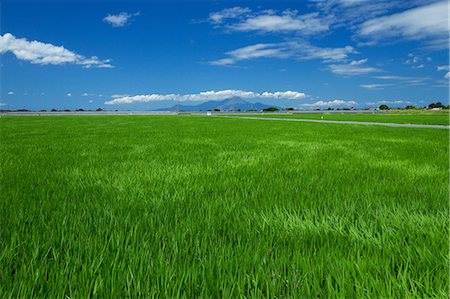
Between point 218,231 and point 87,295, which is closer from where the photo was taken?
point 87,295

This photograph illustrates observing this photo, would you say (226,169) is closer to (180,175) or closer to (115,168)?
(180,175)

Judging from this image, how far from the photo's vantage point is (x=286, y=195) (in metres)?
3.70

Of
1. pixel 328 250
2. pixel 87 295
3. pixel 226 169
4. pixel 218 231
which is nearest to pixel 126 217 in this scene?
pixel 218 231

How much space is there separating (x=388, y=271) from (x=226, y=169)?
12.9 ft

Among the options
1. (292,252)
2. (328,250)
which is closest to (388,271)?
(328,250)

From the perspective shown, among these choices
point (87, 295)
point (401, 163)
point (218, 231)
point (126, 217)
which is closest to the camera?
point (87, 295)

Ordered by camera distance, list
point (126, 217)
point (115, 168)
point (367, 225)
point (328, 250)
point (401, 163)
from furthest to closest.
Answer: point (401, 163), point (115, 168), point (126, 217), point (367, 225), point (328, 250)

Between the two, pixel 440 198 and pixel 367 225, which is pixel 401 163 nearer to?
pixel 440 198

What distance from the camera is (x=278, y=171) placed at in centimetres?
537

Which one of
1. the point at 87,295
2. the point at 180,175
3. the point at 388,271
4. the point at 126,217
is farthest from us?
the point at 180,175

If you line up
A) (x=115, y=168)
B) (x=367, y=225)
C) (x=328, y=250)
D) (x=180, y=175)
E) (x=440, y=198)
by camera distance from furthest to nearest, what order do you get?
(x=115, y=168)
(x=180, y=175)
(x=440, y=198)
(x=367, y=225)
(x=328, y=250)

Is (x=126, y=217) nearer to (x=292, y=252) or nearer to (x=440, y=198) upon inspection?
(x=292, y=252)

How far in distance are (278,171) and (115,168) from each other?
299 cm

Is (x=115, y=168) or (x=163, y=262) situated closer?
(x=163, y=262)
